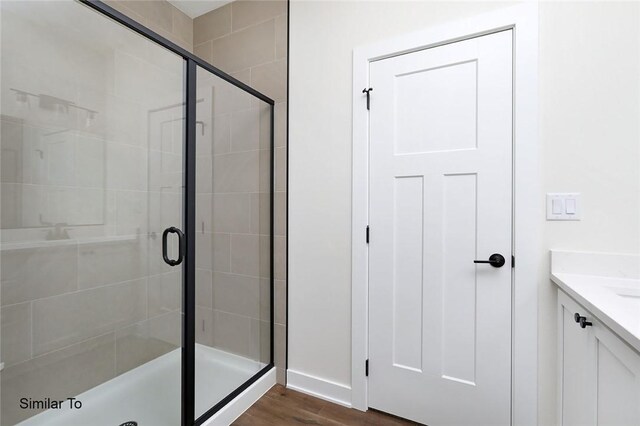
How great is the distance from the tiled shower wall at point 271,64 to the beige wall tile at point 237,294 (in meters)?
0.17

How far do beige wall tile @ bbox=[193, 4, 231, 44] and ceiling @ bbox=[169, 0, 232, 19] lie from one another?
3 centimetres

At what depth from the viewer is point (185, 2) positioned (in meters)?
2.30

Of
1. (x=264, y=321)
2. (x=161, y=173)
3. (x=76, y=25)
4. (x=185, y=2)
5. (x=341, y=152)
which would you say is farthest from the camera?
(x=185, y=2)

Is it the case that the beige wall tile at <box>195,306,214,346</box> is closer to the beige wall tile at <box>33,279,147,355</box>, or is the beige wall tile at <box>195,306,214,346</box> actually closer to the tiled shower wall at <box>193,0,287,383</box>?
the beige wall tile at <box>33,279,147,355</box>

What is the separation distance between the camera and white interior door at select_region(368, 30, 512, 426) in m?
1.46

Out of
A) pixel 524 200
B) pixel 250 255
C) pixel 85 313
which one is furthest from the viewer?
pixel 250 255

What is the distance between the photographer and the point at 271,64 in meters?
2.06

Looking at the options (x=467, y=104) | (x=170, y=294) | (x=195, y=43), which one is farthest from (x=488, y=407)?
(x=195, y=43)

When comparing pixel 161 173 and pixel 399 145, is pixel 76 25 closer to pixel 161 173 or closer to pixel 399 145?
pixel 161 173

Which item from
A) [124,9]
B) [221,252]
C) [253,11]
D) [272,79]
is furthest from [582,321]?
[124,9]

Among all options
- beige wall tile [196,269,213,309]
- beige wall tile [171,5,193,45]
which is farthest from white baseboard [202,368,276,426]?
beige wall tile [171,5,193,45]

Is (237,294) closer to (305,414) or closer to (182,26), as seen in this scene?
(305,414)

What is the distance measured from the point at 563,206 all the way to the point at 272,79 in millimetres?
1837

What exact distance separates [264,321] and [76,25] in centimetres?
185
